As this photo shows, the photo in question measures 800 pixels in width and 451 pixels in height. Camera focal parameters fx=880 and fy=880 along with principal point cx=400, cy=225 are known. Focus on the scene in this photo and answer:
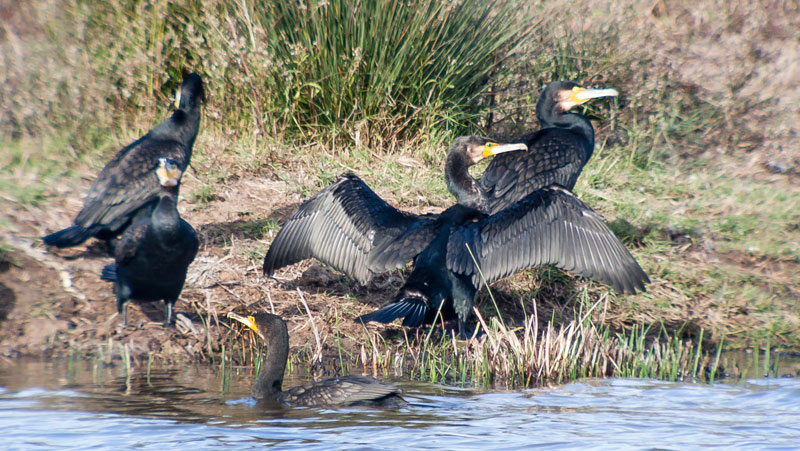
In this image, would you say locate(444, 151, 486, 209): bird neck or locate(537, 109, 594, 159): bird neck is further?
locate(537, 109, 594, 159): bird neck

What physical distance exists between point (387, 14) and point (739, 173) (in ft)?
12.7

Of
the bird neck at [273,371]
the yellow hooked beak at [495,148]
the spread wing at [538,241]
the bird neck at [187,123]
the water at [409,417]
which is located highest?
the bird neck at [187,123]

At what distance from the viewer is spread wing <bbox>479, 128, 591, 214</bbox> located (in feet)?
21.9

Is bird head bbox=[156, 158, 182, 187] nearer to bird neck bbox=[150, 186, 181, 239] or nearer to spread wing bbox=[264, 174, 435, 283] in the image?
bird neck bbox=[150, 186, 181, 239]

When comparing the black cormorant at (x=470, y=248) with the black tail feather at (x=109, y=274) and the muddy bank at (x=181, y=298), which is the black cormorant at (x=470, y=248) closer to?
the muddy bank at (x=181, y=298)

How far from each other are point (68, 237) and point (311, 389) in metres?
2.34

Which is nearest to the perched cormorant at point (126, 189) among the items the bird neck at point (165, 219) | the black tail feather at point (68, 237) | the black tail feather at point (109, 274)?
the black tail feather at point (68, 237)

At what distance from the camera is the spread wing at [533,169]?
6.69 meters

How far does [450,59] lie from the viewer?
8.32m

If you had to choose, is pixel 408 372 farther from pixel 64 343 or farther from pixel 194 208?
pixel 194 208

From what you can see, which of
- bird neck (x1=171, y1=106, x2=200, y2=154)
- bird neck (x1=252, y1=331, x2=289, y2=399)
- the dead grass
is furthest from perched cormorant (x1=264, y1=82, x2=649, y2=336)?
bird neck (x1=171, y1=106, x2=200, y2=154)

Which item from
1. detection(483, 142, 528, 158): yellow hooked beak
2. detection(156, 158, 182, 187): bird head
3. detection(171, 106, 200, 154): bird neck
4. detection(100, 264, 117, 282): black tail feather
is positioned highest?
detection(171, 106, 200, 154): bird neck

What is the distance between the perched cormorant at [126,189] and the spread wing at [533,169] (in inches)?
92.7

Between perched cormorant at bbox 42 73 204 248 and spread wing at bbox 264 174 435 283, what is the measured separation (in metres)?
0.98
